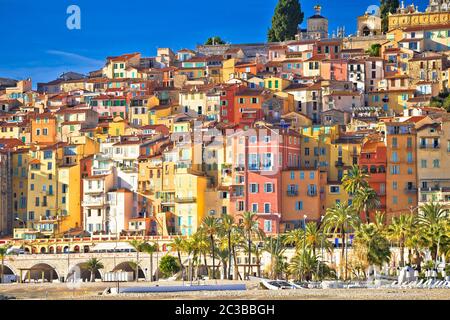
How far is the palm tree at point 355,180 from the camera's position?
72938 mm

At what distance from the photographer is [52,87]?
381ft

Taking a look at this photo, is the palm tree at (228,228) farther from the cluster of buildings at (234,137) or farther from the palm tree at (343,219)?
the cluster of buildings at (234,137)

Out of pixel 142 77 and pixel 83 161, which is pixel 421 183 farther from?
pixel 142 77

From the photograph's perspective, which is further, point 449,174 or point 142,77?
point 142,77

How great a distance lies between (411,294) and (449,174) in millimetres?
29749

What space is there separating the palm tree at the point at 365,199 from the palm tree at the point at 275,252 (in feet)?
16.9

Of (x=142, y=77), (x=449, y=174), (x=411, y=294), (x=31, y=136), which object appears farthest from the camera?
(x=142, y=77)

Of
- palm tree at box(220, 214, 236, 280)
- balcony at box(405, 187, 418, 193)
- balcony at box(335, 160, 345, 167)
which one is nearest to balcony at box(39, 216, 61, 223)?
palm tree at box(220, 214, 236, 280)

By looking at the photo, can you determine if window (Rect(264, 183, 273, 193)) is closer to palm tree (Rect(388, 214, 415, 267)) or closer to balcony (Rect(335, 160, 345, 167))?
balcony (Rect(335, 160, 345, 167))

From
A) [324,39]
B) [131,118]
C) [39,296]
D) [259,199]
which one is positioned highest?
[324,39]

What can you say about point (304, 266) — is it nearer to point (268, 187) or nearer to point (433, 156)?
point (268, 187)

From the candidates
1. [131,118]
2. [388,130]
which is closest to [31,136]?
[131,118]

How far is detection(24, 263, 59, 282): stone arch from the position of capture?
77931mm

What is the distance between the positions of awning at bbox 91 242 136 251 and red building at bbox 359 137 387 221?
15795 mm
